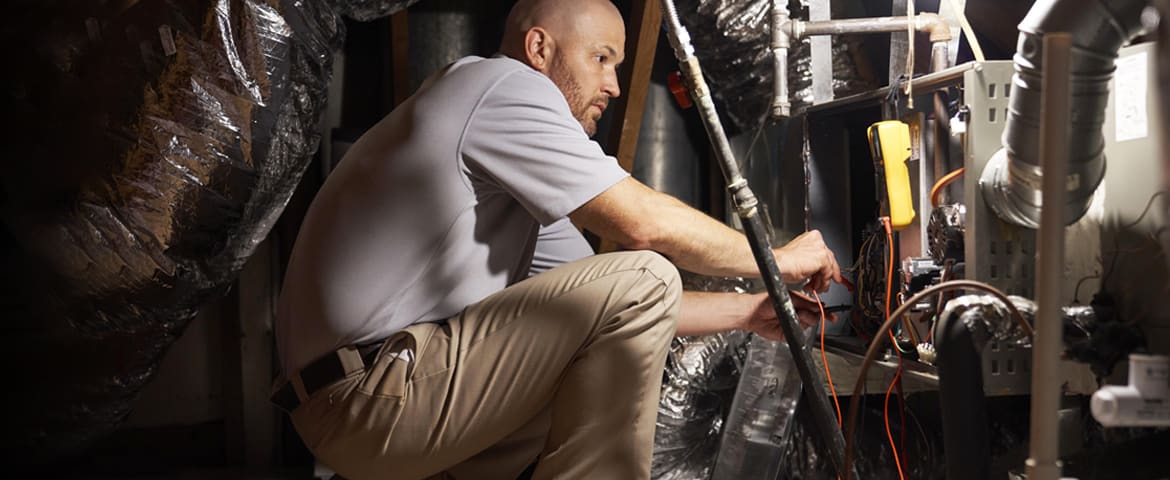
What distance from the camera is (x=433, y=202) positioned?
4.50 ft

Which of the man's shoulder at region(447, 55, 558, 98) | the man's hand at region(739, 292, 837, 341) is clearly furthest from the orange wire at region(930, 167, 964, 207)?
the man's shoulder at region(447, 55, 558, 98)

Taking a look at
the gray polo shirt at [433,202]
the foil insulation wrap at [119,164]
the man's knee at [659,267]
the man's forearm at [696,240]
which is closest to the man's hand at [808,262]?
the man's forearm at [696,240]

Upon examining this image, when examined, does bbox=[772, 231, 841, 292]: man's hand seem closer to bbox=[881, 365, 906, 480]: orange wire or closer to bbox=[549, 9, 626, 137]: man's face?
bbox=[881, 365, 906, 480]: orange wire

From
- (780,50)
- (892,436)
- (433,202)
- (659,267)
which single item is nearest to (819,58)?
(780,50)

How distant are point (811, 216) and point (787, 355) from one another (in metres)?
0.33

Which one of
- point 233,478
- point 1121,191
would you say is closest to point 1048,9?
point 1121,191

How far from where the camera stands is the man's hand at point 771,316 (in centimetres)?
157

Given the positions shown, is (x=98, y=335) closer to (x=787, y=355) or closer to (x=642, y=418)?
(x=642, y=418)

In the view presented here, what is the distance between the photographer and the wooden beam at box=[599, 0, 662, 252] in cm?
240

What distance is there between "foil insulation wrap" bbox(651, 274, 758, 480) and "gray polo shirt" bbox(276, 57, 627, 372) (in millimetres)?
797

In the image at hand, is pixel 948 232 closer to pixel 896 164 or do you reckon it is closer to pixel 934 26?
pixel 896 164

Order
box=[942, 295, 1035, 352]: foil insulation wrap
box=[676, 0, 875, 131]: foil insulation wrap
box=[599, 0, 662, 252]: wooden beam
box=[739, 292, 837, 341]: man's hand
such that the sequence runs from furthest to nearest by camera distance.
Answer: box=[599, 0, 662, 252]: wooden beam, box=[676, 0, 875, 131]: foil insulation wrap, box=[739, 292, 837, 341]: man's hand, box=[942, 295, 1035, 352]: foil insulation wrap

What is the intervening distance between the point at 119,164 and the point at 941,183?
1394mm

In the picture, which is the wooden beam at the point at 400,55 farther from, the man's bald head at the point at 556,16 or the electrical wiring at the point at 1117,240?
the electrical wiring at the point at 1117,240
